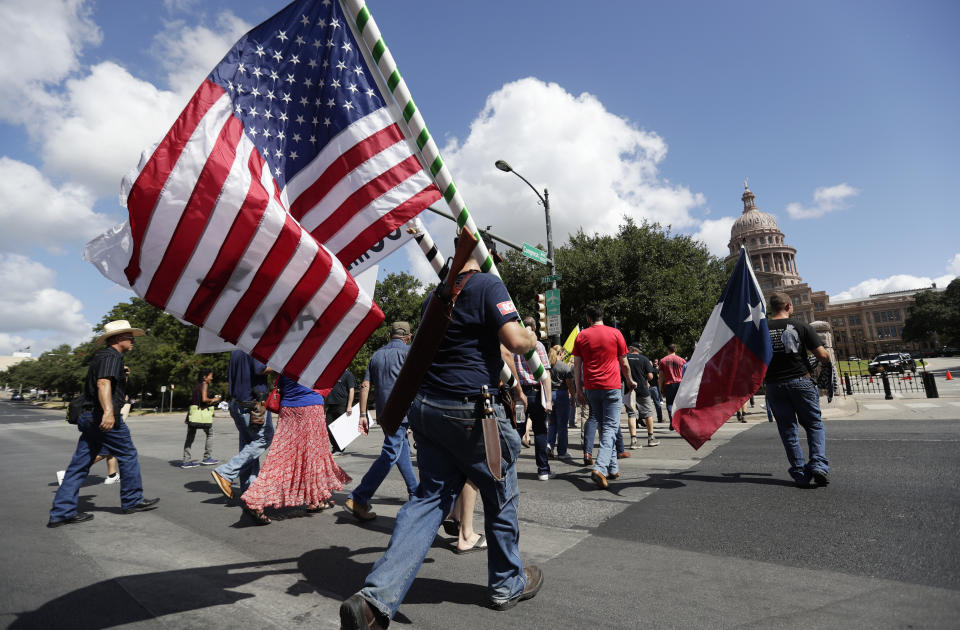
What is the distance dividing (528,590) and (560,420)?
196 inches

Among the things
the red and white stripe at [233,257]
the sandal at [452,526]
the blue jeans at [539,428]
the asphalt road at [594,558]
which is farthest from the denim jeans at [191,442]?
the red and white stripe at [233,257]

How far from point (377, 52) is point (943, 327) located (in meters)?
90.8

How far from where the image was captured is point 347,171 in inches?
137

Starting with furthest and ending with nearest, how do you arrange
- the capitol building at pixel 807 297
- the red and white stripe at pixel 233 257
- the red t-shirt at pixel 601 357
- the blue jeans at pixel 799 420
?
the capitol building at pixel 807 297 < the red t-shirt at pixel 601 357 < the blue jeans at pixel 799 420 < the red and white stripe at pixel 233 257

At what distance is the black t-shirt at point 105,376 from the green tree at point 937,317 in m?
83.8

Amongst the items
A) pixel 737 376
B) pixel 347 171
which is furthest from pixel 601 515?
pixel 347 171

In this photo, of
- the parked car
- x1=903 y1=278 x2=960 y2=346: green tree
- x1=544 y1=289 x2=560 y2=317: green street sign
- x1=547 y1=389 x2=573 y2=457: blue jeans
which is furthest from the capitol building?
x1=547 y1=389 x2=573 y2=457: blue jeans

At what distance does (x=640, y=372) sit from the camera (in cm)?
993

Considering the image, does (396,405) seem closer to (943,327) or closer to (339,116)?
(339,116)

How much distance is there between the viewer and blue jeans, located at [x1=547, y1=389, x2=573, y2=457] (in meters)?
7.54

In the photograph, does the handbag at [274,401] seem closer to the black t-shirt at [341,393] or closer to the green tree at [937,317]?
the black t-shirt at [341,393]

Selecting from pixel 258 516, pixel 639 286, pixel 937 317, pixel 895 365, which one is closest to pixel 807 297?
pixel 937 317

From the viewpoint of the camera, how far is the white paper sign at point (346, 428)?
552cm

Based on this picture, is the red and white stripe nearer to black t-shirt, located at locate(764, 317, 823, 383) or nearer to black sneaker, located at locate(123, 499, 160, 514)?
black sneaker, located at locate(123, 499, 160, 514)
